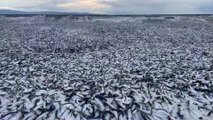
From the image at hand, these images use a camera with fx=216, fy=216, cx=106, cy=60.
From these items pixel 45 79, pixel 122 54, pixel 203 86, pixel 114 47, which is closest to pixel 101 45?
pixel 114 47

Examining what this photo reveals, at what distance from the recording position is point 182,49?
12.2 m

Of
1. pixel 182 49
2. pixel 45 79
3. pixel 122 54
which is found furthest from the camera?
pixel 182 49

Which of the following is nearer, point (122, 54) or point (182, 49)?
point (122, 54)

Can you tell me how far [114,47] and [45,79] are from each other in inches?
243

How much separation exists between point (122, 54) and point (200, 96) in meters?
5.35

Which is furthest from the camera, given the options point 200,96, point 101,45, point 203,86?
point 101,45

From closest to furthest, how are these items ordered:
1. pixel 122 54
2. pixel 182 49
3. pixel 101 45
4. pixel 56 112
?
pixel 56 112
pixel 122 54
pixel 182 49
pixel 101 45

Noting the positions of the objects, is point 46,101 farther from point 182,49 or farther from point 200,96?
point 182,49

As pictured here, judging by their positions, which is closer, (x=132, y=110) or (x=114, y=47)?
(x=132, y=110)

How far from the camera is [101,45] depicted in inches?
527

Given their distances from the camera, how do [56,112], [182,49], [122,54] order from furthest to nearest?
[182,49]
[122,54]
[56,112]

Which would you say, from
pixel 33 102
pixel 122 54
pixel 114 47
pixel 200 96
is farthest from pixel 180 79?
pixel 114 47

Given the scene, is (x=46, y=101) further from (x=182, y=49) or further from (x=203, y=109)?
(x=182, y=49)

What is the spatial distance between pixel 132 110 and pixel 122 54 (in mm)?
5780
